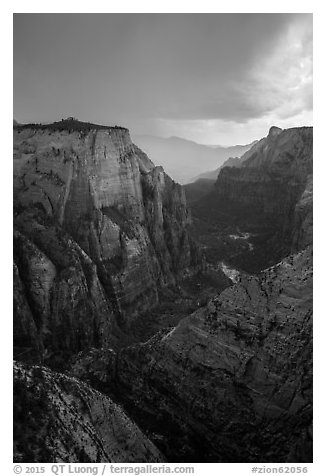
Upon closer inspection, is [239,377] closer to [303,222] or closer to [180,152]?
[303,222]

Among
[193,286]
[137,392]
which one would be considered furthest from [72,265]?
[193,286]

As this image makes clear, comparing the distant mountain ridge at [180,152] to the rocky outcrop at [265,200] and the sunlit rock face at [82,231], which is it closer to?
the sunlit rock face at [82,231]

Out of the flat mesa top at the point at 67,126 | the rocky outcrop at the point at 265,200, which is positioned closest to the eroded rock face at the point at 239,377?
the flat mesa top at the point at 67,126

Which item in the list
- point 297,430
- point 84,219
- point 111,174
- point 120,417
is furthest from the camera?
point 111,174

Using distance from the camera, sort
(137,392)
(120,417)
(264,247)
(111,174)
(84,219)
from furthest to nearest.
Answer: (264,247) → (111,174) → (84,219) → (137,392) → (120,417)

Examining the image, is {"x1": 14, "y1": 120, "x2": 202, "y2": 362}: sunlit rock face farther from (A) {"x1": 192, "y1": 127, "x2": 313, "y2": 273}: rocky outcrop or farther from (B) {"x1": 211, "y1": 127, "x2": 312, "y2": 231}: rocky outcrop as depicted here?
(B) {"x1": 211, "y1": 127, "x2": 312, "y2": 231}: rocky outcrop
